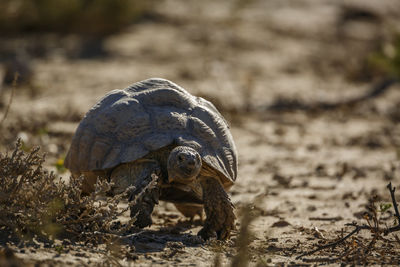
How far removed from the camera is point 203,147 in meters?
3.50

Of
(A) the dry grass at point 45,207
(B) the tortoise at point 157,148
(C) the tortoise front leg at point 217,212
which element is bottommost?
(A) the dry grass at point 45,207

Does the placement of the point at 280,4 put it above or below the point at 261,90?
above

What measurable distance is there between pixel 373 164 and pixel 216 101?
2516 millimetres

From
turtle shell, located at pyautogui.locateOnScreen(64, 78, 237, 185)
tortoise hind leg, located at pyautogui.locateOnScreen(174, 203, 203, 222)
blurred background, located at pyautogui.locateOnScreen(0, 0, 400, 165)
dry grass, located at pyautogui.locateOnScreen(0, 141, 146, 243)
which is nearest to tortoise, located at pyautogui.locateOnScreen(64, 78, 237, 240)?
turtle shell, located at pyautogui.locateOnScreen(64, 78, 237, 185)

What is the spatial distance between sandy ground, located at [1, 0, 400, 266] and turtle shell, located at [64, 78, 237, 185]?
1.55ft

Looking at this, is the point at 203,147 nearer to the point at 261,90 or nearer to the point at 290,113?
the point at 290,113

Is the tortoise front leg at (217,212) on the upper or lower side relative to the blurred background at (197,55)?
lower

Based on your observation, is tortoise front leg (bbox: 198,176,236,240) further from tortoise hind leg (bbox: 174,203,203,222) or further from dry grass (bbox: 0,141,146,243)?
dry grass (bbox: 0,141,146,243)

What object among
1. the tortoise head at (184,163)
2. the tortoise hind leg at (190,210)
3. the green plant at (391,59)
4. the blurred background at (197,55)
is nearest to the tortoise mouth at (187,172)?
the tortoise head at (184,163)

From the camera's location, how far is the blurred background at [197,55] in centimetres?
781

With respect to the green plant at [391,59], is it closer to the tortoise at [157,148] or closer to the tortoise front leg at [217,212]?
the tortoise at [157,148]

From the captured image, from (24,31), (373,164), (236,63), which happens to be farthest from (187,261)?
(24,31)

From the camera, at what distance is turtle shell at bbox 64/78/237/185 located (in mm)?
3449

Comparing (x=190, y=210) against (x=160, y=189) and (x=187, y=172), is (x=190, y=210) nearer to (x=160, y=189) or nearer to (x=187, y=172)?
(x=160, y=189)
